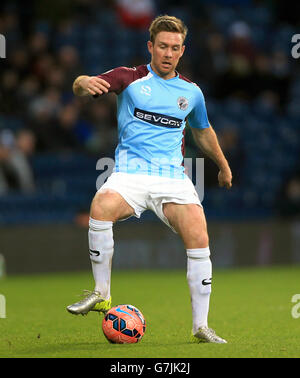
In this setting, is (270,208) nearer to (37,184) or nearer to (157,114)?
(37,184)

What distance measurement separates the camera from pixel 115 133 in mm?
12883

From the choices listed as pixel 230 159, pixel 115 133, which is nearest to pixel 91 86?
pixel 115 133

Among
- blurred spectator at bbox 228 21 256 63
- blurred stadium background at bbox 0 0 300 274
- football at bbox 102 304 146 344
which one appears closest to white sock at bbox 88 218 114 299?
football at bbox 102 304 146 344

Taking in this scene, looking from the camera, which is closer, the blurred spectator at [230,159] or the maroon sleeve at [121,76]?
the maroon sleeve at [121,76]

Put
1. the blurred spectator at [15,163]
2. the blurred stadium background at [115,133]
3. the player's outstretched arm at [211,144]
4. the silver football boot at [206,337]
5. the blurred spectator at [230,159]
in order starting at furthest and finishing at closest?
the blurred spectator at [230,159] < the blurred stadium background at [115,133] < the blurred spectator at [15,163] < the player's outstretched arm at [211,144] < the silver football boot at [206,337]

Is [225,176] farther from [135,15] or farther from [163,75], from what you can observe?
[135,15]

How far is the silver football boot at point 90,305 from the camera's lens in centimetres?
549

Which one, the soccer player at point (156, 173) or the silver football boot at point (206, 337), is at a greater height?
the soccer player at point (156, 173)

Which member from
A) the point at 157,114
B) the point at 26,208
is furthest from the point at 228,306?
the point at 26,208

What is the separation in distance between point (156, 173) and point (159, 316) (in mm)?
2016

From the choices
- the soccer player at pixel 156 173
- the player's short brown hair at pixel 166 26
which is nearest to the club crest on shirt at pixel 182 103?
the soccer player at pixel 156 173

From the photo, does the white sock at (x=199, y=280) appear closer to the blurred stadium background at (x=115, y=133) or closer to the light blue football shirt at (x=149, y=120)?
the light blue football shirt at (x=149, y=120)

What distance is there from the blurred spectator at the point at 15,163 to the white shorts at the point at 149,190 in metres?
5.95
